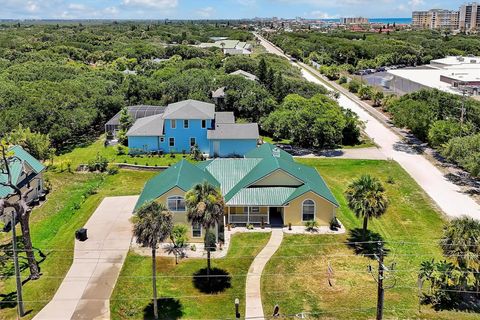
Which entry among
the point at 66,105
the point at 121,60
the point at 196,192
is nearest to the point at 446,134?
the point at 196,192

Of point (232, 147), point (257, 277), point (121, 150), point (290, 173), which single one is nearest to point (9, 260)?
point (257, 277)

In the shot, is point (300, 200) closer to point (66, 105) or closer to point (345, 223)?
point (345, 223)

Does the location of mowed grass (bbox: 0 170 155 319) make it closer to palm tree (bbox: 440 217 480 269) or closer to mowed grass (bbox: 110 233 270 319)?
mowed grass (bbox: 110 233 270 319)

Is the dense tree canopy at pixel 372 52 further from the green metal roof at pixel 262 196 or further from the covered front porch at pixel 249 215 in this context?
the covered front porch at pixel 249 215

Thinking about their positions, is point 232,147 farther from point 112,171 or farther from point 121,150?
point 112,171

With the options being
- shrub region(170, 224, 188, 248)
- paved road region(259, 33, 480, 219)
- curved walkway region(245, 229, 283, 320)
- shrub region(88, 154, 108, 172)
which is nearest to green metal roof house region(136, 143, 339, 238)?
shrub region(170, 224, 188, 248)

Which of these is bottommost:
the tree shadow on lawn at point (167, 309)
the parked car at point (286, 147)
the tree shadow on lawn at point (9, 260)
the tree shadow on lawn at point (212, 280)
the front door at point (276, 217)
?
the tree shadow on lawn at point (167, 309)

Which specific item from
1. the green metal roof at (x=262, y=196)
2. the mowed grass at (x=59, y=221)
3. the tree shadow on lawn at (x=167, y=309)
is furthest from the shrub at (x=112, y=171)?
the tree shadow on lawn at (x=167, y=309)
